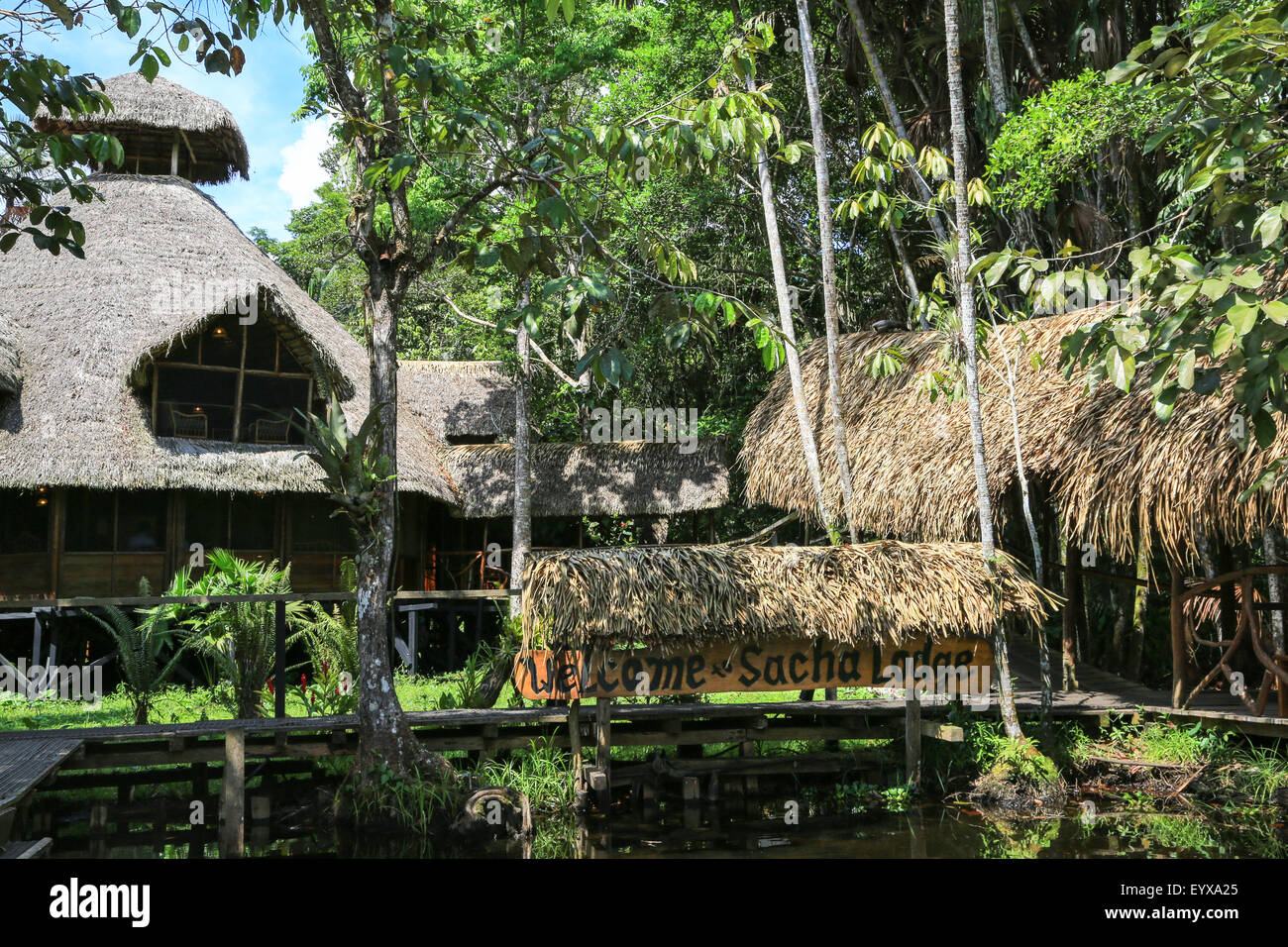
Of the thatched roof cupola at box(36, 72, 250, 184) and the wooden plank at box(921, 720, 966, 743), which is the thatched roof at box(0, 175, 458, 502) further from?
the wooden plank at box(921, 720, 966, 743)

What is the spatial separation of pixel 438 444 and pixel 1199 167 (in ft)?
42.3

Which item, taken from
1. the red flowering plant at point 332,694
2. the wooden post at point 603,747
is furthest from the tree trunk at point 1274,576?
the red flowering plant at point 332,694

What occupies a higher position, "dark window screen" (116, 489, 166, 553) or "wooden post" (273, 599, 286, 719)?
"dark window screen" (116, 489, 166, 553)

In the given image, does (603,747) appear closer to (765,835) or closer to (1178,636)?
(765,835)

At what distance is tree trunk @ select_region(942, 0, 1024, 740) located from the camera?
24.7ft

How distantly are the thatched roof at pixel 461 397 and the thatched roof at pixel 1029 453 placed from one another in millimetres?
6352

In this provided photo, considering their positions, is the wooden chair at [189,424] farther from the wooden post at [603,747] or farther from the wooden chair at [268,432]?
the wooden post at [603,747]

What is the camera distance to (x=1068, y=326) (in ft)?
29.0

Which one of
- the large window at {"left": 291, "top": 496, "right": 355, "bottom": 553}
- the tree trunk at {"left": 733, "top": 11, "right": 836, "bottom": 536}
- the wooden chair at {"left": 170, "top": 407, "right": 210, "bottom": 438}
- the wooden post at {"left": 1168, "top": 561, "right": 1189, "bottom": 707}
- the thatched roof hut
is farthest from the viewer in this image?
the large window at {"left": 291, "top": 496, "right": 355, "bottom": 553}

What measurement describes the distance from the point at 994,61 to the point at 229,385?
373 inches

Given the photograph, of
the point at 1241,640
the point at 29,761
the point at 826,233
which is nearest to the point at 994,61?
the point at 826,233

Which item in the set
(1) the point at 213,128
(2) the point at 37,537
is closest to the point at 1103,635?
(2) the point at 37,537

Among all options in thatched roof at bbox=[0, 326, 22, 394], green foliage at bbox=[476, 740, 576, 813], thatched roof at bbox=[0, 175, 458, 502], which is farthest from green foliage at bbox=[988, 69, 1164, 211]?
thatched roof at bbox=[0, 326, 22, 394]

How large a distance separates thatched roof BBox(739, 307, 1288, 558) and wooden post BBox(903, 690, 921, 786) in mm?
1589
